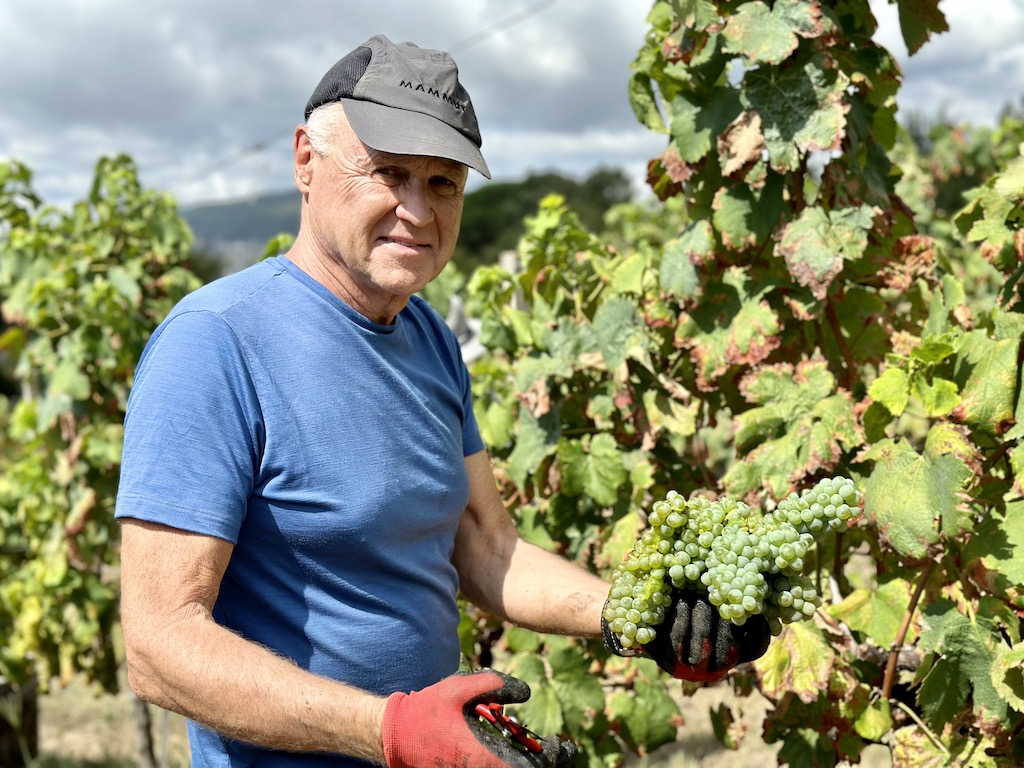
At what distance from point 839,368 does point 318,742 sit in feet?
5.41

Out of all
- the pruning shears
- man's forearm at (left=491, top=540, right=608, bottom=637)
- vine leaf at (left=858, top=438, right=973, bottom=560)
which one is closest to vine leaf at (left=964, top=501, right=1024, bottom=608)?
vine leaf at (left=858, top=438, right=973, bottom=560)

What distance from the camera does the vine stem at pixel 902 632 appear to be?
216cm

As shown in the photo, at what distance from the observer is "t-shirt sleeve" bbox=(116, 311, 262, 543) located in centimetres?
159

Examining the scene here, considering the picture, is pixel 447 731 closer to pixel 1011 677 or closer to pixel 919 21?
pixel 1011 677

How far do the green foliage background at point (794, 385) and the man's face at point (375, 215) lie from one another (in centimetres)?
82

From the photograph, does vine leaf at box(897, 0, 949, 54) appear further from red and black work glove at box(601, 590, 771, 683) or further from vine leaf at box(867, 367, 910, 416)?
red and black work glove at box(601, 590, 771, 683)

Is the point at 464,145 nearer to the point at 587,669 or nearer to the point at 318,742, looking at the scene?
the point at 318,742

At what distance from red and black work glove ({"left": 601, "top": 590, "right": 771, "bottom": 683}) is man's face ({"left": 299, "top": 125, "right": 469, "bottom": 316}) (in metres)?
0.74

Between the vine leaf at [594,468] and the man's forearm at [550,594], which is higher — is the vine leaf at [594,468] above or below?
above

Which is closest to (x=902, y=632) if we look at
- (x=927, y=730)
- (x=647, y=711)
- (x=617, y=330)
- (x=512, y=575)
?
(x=927, y=730)

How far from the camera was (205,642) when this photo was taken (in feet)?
5.12

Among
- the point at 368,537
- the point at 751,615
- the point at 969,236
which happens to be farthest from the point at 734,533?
the point at 969,236

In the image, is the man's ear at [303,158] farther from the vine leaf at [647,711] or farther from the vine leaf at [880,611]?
the vine leaf at [647,711]

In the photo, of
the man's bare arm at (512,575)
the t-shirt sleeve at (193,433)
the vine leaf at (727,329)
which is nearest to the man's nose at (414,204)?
the t-shirt sleeve at (193,433)
